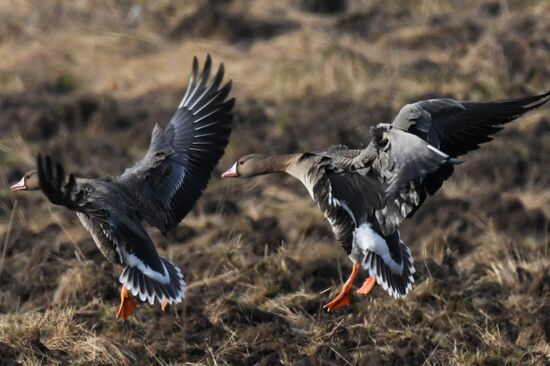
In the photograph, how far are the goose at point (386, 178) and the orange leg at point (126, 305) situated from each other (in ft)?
4.89

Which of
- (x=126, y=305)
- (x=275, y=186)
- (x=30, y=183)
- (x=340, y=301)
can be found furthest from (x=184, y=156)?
(x=275, y=186)

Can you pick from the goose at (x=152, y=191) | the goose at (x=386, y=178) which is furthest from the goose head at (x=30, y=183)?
the goose at (x=386, y=178)

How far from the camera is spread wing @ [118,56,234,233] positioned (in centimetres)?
1044

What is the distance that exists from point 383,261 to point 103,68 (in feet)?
31.8

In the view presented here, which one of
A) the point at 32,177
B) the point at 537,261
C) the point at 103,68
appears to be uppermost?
the point at 32,177

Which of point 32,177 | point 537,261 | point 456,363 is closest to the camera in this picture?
point 456,363

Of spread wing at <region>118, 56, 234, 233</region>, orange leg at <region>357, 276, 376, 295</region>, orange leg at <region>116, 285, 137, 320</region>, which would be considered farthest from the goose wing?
orange leg at <region>357, 276, 376, 295</region>

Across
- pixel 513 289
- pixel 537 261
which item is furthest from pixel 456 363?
pixel 537 261

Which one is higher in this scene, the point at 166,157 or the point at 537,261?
the point at 166,157

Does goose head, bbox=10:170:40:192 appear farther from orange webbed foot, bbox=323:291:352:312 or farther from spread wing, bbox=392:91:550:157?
spread wing, bbox=392:91:550:157

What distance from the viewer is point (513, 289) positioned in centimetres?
1097

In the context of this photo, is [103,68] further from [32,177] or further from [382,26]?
[32,177]

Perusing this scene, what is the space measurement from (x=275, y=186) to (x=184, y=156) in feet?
11.2

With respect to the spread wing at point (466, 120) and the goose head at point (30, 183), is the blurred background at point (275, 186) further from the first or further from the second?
the spread wing at point (466, 120)
